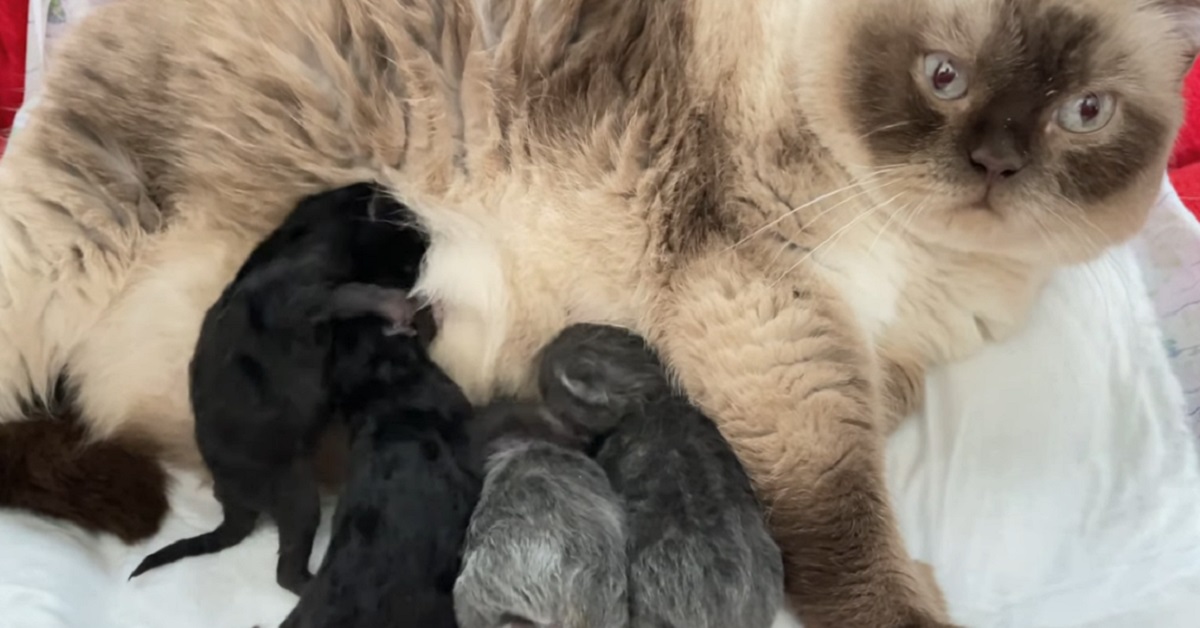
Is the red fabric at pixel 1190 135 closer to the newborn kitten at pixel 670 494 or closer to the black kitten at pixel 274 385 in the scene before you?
the newborn kitten at pixel 670 494

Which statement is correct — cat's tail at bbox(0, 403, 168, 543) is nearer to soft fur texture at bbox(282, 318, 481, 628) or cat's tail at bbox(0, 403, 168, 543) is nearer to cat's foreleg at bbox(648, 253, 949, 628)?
soft fur texture at bbox(282, 318, 481, 628)

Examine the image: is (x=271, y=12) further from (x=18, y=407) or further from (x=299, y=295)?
(x=18, y=407)

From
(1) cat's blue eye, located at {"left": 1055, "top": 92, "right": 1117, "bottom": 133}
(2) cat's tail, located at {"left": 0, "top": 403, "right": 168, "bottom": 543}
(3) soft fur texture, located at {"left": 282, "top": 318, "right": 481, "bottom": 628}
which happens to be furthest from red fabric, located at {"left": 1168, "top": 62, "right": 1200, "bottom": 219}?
(2) cat's tail, located at {"left": 0, "top": 403, "right": 168, "bottom": 543}

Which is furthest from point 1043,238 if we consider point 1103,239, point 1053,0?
point 1053,0

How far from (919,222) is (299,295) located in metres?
0.82

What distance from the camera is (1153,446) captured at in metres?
1.63

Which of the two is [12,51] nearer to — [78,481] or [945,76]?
[78,481]

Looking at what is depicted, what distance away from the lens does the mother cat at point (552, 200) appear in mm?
1425

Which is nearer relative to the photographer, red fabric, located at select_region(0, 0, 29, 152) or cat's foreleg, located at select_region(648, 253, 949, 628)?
cat's foreleg, located at select_region(648, 253, 949, 628)

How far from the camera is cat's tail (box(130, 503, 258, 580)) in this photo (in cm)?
138

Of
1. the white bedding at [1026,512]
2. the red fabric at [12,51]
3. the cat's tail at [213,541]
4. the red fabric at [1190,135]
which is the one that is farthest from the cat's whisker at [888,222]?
the red fabric at [12,51]

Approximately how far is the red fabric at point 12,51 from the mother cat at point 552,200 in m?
0.62

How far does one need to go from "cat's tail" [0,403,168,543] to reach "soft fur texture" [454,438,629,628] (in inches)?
20.3

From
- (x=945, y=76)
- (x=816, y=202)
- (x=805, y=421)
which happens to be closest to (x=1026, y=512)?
(x=805, y=421)
